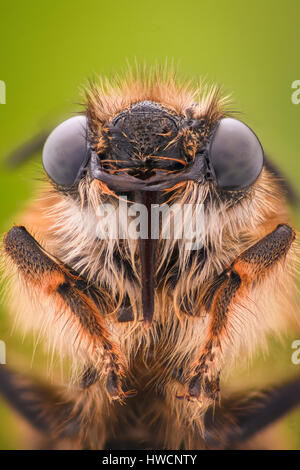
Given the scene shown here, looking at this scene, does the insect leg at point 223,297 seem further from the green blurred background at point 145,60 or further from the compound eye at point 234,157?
the green blurred background at point 145,60

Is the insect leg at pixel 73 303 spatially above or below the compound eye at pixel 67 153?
below

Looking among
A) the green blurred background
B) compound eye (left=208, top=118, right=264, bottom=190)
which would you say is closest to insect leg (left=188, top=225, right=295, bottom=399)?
compound eye (left=208, top=118, right=264, bottom=190)

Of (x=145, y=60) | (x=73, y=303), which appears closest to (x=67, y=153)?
(x=73, y=303)

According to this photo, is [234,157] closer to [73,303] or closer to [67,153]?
[67,153]

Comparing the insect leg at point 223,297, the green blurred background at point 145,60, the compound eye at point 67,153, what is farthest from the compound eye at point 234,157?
the green blurred background at point 145,60

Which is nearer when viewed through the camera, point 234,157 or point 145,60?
point 234,157
